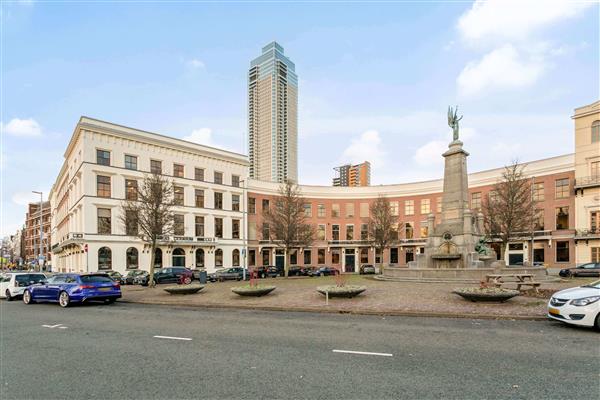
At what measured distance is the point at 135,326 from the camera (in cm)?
1018

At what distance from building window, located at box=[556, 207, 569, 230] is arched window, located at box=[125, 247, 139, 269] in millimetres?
49799

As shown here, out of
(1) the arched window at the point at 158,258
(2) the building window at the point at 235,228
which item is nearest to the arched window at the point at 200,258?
(1) the arched window at the point at 158,258

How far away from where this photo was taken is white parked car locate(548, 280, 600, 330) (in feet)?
27.8

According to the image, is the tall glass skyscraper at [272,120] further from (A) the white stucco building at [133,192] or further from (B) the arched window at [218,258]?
(B) the arched window at [218,258]

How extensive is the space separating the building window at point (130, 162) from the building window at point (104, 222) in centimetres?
556

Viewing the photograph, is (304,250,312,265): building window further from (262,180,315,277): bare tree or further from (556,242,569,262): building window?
(556,242,569,262): building window

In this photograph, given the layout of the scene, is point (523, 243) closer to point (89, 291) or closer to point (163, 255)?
point (163, 255)

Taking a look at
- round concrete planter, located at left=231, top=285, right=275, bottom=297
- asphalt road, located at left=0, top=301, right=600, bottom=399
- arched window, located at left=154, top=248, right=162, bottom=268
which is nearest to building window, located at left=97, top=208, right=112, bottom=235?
arched window, located at left=154, top=248, right=162, bottom=268

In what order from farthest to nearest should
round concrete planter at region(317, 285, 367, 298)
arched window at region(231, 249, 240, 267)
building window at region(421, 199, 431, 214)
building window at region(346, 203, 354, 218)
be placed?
building window at region(346, 203, 354, 218) < building window at region(421, 199, 431, 214) < arched window at region(231, 249, 240, 267) < round concrete planter at region(317, 285, 367, 298)

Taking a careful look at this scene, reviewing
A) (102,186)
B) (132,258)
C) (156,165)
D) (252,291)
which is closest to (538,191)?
(252,291)

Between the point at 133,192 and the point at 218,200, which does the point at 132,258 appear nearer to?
the point at 133,192

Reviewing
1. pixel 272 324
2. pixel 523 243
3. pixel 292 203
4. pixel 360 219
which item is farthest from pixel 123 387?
pixel 360 219

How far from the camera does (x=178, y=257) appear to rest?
142ft

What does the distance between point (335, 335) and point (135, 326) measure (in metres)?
5.83
